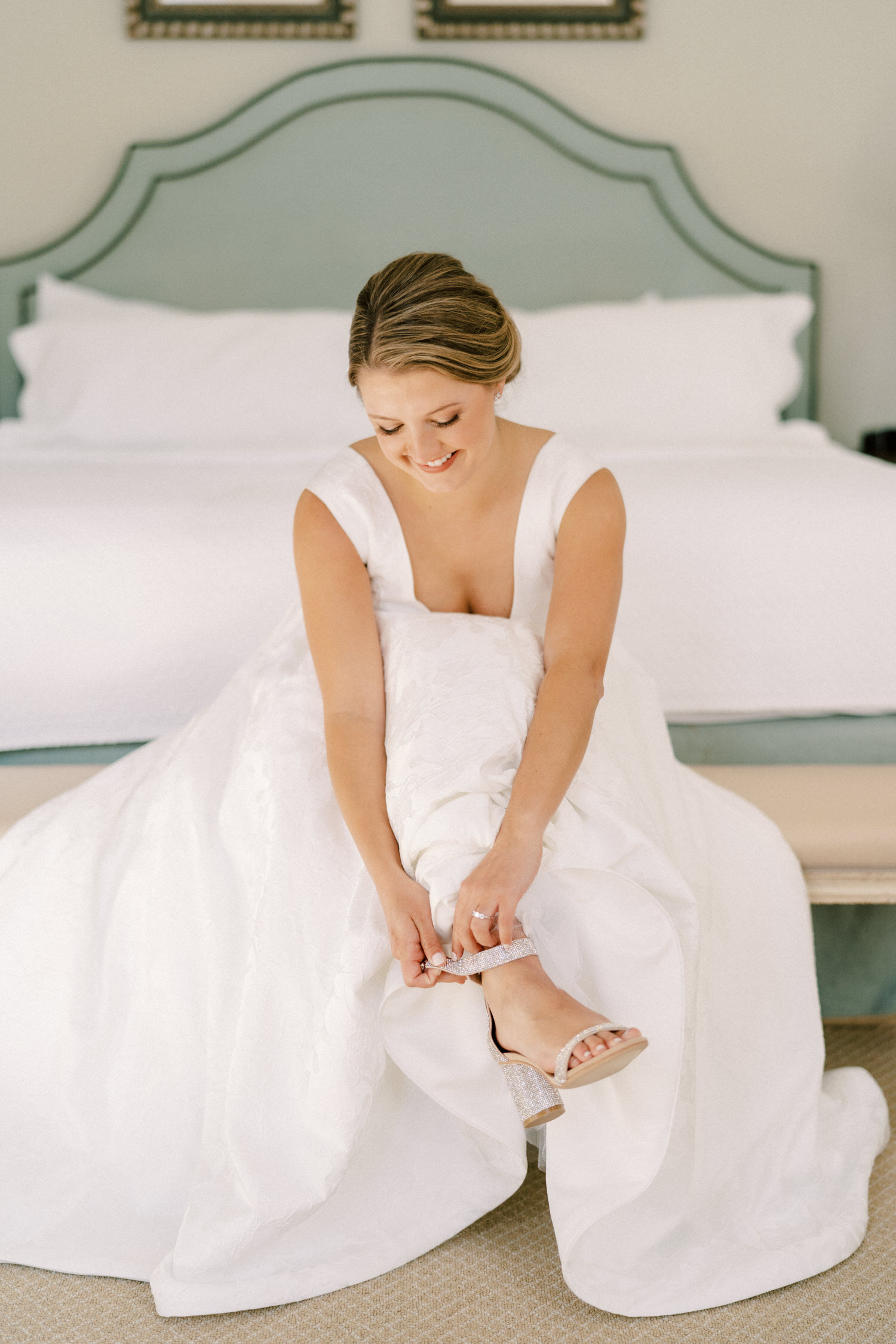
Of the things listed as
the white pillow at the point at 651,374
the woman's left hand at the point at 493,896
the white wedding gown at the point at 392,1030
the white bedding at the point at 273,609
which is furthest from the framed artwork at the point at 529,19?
the woman's left hand at the point at 493,896

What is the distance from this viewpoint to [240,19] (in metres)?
3.43

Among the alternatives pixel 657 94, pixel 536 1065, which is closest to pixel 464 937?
pixel 536 1065

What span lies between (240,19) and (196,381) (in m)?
1.23

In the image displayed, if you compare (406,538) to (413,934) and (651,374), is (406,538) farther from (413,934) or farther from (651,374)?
(651,374)

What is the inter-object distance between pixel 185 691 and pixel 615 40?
8.90 ft

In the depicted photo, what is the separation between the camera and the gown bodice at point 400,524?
1.57 meters

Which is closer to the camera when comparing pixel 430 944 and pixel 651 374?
pixel 430 944

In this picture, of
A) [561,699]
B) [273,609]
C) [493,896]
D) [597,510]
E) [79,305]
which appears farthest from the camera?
[79,305]

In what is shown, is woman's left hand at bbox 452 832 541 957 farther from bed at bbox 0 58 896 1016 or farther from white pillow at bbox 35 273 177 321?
white pillow at bbox 35 273 177 321

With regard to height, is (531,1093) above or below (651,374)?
below

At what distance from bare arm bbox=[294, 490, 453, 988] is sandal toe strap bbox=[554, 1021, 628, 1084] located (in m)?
0.17

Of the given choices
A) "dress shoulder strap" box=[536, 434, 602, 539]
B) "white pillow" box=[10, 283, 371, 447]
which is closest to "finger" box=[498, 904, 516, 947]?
"dress shoulder strap" box=[536, 434, 602, 539]

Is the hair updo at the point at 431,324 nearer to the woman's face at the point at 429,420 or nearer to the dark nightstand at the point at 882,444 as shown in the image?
the woman's face at the point at 429,420

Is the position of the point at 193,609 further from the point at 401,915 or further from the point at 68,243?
the point at 68,243
